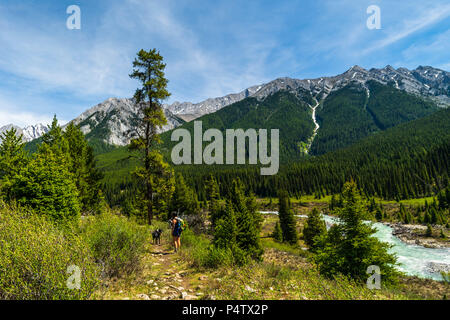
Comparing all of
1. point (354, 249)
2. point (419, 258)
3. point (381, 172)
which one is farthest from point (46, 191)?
point (381, 172)

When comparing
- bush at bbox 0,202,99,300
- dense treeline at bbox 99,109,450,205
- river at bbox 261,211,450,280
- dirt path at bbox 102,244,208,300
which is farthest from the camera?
dense treeline at bbox 99,109,450,205

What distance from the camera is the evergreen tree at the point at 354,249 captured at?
1321 centimetres

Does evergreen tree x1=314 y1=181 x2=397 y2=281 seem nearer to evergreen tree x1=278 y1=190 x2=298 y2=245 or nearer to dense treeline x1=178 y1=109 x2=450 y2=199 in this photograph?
evergreen tree x1=278 y1=190 x2=298 y2=245

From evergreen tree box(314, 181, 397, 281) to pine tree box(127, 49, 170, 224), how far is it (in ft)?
44.2

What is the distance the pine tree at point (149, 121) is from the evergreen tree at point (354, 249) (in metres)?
13.5

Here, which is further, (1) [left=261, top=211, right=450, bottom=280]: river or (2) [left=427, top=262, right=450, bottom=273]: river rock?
(2) [left=427, top=262, right=450, bottom=273]: river rock

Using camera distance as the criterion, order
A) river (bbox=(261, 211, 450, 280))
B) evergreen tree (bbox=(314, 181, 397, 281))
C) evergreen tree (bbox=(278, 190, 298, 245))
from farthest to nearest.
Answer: evergreen tree (bbox=(278, 190, 298, 245)) < river (bbox=(261, 211, 450, 280)) < evergreen tree (bbox=(314, 181, 397, 281))

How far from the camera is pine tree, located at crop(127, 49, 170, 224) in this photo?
56.4 feet

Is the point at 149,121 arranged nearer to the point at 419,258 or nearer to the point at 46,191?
the point at 46,191

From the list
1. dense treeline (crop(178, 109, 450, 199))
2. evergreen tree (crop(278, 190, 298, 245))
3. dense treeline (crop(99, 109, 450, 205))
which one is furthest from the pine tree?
dense treeline (crop(178, 109, 450, 199))

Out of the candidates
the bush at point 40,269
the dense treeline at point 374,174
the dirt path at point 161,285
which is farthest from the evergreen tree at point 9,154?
the dense treeline at point 374,174

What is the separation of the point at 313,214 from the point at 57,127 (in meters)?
43.5
